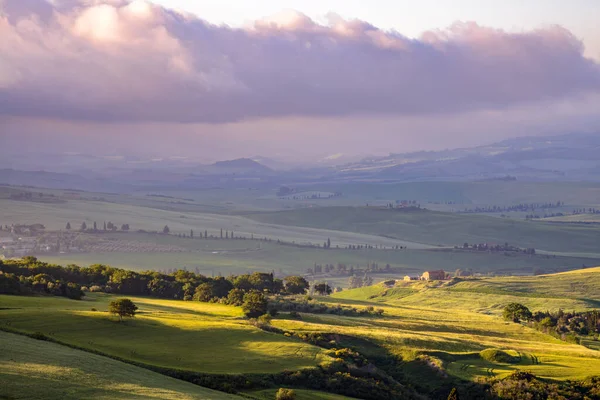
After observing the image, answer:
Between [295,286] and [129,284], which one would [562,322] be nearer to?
[295,286]

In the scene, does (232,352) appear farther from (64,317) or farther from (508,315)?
(508,315)

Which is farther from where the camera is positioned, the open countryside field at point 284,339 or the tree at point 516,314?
the tree at point 516,314

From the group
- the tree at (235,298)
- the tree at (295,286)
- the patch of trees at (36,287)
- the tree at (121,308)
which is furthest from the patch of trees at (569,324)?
the patch of trees at (36,287)

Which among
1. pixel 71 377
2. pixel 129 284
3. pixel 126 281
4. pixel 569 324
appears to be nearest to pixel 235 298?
pixel 129 284

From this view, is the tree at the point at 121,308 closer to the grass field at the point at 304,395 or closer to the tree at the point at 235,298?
the grass field at the point at 304,395

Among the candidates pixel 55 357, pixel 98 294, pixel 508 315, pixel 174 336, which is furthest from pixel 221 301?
pixel 55 357
